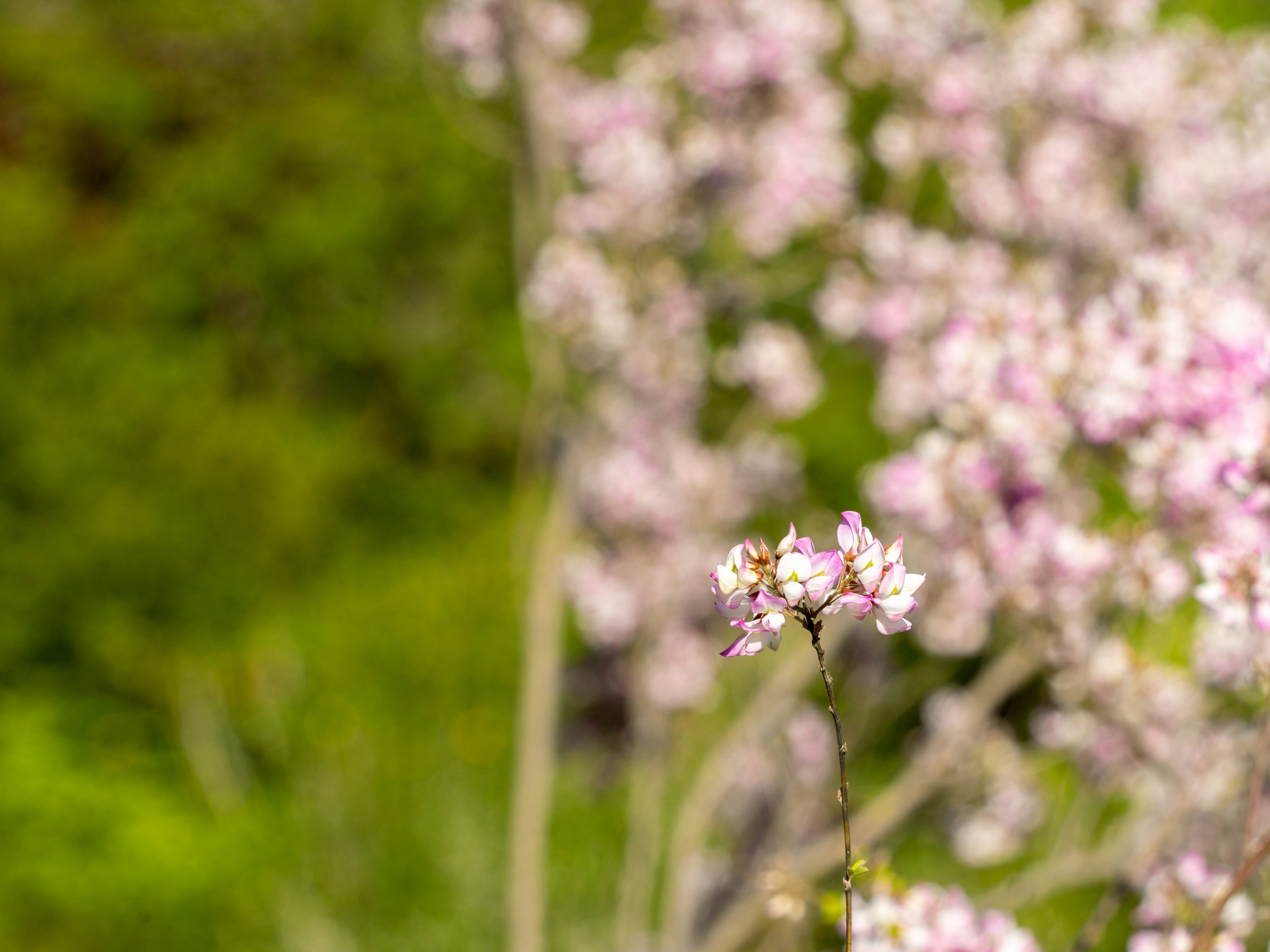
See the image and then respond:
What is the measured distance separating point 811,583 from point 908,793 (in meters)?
2.27

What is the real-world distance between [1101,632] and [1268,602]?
4.22 ft

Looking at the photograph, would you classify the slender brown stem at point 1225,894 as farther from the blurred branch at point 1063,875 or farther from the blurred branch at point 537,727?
the blurred branch at point 537,727

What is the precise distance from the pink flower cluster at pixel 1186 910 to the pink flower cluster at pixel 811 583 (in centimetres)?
107

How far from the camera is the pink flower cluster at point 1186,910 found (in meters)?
1.84

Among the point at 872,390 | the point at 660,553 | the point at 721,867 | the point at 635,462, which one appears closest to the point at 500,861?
the point at 721,867

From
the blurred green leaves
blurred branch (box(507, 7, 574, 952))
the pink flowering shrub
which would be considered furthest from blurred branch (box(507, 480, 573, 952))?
the blurred green leaves

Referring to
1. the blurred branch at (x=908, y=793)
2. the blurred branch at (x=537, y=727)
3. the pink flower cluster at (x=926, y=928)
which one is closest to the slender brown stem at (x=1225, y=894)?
the pink flower cluster at (x=926, y=928)

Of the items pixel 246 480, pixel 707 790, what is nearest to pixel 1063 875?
pixel 707 790

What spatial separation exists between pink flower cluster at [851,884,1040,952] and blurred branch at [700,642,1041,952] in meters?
1.06

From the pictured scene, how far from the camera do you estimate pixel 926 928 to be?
185 cm

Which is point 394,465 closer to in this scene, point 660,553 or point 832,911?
point 660,553

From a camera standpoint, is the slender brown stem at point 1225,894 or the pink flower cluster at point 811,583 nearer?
the pink flower cluster at point 811,583

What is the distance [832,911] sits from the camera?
5.79 ft

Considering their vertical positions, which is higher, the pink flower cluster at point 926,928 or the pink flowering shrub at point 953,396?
the pink flowering shrub at point 953,396
